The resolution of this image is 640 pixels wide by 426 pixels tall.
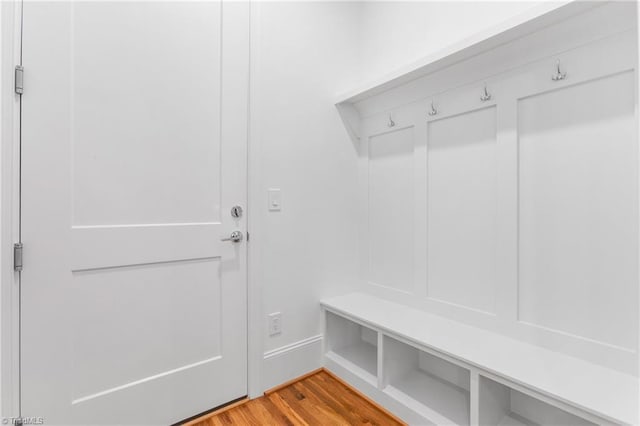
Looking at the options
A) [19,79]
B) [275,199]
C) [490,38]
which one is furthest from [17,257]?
[490,38]

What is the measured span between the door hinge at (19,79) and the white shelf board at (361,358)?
1.93 metres

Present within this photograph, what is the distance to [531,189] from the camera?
1324 millimetres

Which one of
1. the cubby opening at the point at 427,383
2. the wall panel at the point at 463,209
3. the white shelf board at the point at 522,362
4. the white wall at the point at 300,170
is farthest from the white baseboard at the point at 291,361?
the wall panel at the point at 463,209

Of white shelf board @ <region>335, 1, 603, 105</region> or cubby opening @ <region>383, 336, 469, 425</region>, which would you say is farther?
cubby opening @ <region>383, 336, 469, 425</region>

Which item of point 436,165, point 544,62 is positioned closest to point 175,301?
point 436,165

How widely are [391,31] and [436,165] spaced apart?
3.12ft

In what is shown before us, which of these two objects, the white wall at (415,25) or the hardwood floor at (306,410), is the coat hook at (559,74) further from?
the hardwood floor at (306,410)

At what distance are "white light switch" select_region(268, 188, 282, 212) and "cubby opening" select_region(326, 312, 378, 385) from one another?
766mm

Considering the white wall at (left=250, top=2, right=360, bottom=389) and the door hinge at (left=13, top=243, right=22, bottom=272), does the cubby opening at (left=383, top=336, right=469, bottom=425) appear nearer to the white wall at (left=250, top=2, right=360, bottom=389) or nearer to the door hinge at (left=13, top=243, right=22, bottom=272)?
the white wall at (left=250, top=2, right=360, bottom=389)

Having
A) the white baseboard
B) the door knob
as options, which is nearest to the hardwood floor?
the white baseboard

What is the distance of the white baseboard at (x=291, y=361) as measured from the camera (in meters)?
1.70

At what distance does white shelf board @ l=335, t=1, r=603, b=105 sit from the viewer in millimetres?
1054

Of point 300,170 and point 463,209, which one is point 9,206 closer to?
point 300,170

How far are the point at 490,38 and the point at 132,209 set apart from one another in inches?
65.0
